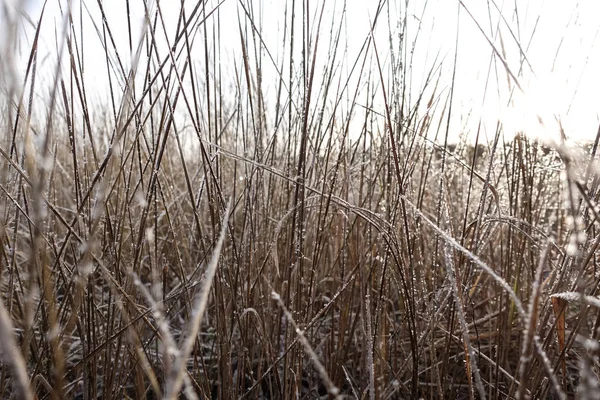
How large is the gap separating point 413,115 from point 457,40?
19cm

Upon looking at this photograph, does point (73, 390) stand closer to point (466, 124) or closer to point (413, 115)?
point (413, 115)

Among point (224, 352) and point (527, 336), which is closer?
point (527, 336)

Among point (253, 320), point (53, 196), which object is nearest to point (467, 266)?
point (253, 320)

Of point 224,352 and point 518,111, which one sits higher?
point 518,111

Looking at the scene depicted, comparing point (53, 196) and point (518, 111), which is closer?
point (518, 111)

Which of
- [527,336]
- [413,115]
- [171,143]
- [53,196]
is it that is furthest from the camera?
[171,143]

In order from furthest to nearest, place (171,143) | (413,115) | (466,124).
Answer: (171,143), (466,124), (413,115)

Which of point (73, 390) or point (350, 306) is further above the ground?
point (350, 306)

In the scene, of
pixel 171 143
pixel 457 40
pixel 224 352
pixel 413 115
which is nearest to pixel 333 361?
pixel 224 352

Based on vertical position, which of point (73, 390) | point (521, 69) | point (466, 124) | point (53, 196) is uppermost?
point (521, 69)

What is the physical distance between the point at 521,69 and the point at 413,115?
0.22 meters

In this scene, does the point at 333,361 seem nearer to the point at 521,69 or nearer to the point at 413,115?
the point at 413,115

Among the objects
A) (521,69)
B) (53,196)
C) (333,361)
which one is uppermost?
(521,69)

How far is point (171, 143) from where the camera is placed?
248cm
